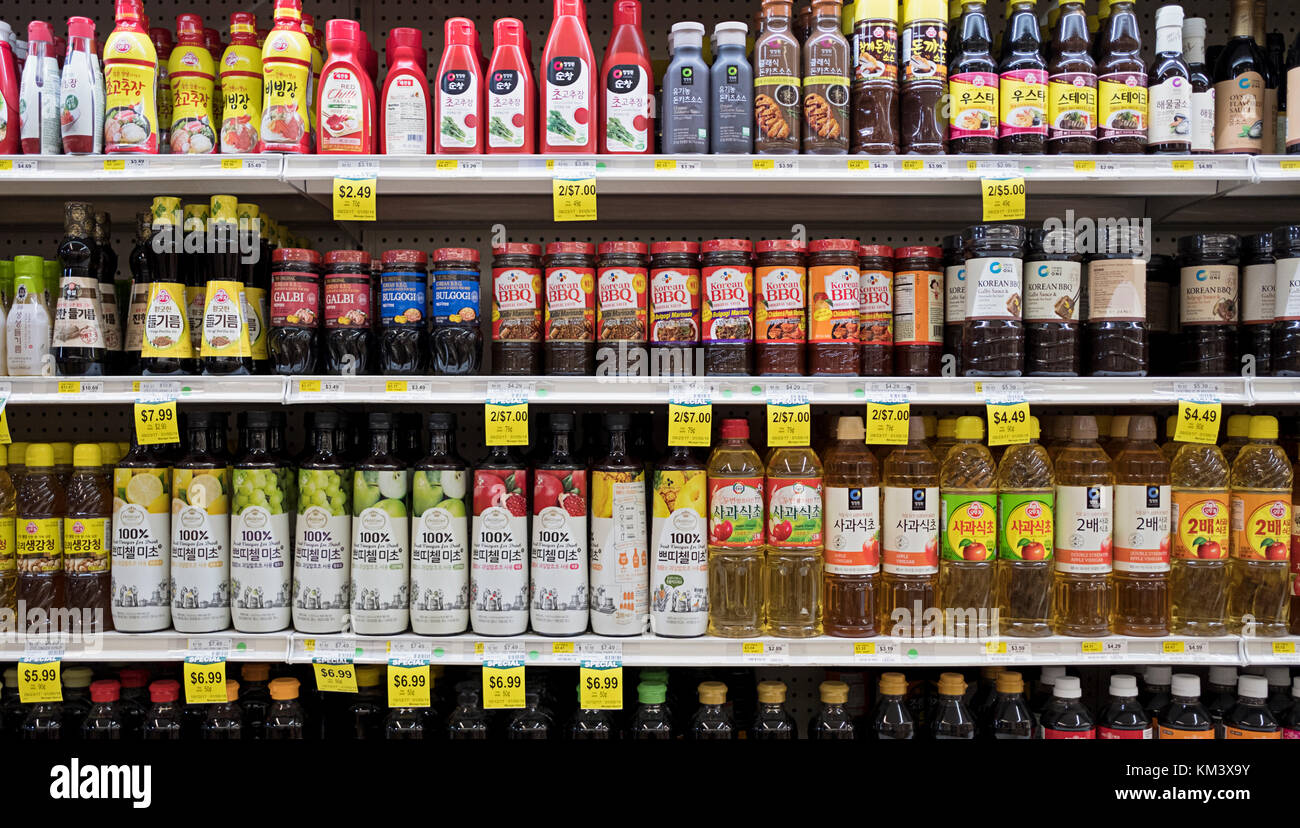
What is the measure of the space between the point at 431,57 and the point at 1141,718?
105 inches

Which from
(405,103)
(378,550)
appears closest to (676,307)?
(405,103)

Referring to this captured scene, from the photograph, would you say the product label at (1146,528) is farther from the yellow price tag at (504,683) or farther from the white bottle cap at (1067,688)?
the yellow price tag at (504,683)

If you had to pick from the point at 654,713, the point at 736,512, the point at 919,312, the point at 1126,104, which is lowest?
the point at 654,713

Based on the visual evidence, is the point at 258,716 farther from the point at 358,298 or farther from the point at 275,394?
the point at 358,298

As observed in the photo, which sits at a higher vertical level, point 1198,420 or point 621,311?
point 621,311

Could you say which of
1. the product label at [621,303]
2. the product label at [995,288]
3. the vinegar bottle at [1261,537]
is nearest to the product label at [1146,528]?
the vinegar bottle at [1261,537]

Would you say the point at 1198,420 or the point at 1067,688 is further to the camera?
the point at 1067,688

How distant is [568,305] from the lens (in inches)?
80.1

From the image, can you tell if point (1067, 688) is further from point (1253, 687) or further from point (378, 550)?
point (378, 550)

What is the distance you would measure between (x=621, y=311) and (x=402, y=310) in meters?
0.53

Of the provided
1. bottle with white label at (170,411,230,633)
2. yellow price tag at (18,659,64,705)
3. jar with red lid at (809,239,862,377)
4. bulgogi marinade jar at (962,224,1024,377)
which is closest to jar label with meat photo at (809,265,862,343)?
jar with red lid at (809,239,862,377)

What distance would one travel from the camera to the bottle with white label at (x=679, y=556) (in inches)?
79.3

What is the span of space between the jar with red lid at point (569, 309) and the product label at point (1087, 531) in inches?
48.1
